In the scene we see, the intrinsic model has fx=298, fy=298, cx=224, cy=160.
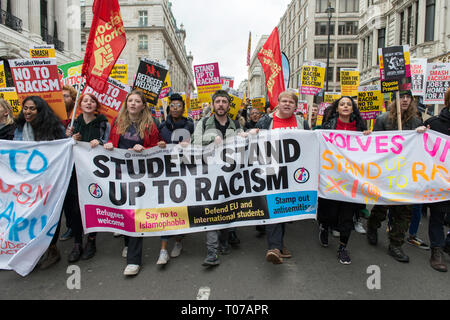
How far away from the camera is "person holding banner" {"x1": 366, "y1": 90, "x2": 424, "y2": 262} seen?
3.82 m

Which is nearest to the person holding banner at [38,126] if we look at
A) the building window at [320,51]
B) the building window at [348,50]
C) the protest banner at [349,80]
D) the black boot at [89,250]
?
the black boot at [89,250]

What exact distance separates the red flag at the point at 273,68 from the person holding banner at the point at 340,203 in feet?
6.37

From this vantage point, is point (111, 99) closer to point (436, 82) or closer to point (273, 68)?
point (273, 68)

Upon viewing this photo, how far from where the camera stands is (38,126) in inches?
148

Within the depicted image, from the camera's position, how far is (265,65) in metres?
6.52

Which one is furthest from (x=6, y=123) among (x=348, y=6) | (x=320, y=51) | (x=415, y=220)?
(x=348, y=6)

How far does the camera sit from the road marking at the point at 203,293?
2.92 metres

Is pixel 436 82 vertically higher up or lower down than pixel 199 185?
higher up

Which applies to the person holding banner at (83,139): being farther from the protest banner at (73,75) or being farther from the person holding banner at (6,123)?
the protest banner at (73,75)

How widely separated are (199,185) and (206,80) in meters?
5.41

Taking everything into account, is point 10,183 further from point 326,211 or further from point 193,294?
point 326,211

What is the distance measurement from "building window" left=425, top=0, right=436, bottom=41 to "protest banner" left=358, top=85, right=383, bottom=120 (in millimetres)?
15718
